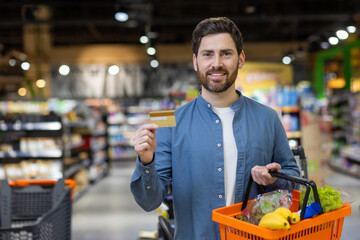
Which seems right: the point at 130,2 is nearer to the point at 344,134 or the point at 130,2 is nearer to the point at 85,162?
the point at 85,162

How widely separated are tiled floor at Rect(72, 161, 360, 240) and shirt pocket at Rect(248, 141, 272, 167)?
372 centimetres

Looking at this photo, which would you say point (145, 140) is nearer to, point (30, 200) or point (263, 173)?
point (263, 173)

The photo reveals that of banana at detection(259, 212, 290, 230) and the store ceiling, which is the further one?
the store ceiling

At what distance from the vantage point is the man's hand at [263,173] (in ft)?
5.54

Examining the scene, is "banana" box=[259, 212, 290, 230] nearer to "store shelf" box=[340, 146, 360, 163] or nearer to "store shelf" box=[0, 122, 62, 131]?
"store shelf" box=[0, 122, 62, 131]

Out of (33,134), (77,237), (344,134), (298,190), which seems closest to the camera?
(298,190)

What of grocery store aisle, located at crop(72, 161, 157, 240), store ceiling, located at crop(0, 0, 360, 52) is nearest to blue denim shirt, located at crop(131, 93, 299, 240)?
grocery store aisle, located at crop(72, 161, 157, 240)

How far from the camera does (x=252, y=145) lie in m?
1.84

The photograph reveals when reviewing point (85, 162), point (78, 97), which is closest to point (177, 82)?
point (78, 97)

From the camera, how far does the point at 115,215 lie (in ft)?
24.6

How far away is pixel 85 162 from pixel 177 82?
26.5 ft

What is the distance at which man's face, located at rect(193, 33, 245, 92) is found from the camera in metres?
1.75

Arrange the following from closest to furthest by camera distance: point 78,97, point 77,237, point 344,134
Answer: point 77,237, point 344,134, point 78,97

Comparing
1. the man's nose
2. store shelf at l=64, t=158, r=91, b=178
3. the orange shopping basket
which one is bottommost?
store shelf at l=64, t=158, r=91, b=178
